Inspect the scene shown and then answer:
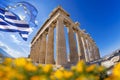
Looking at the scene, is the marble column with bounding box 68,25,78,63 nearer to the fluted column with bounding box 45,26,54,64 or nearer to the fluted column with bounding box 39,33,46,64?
the fluted column with bounding box 45,26,54,64

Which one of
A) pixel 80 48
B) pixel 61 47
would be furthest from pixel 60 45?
pixel 80 48

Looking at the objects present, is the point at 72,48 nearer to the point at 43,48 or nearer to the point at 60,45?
the point at 60,45

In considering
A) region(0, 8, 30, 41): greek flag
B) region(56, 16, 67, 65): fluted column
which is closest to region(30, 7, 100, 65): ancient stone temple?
region(56, 16, 67, 65): fluted column

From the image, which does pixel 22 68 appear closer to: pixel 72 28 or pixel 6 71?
pixel 6 71

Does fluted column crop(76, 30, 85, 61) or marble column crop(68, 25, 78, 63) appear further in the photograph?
fluted column crop(76, 30, 85, 61)

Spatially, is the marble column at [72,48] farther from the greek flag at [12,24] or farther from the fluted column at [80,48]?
the greek flag at [12,24]

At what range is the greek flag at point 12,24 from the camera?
1038 inches

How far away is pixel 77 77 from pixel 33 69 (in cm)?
65

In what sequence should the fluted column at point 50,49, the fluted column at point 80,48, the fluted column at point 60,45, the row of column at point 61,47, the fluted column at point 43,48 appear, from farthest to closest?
the fluted column at point 43,48, the fluted column at point 80,48, the fluted column at point 50,49, the row of column at point 61,47, the fluted column at point 60,45

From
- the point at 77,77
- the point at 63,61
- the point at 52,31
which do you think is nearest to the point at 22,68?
the point at 77,77

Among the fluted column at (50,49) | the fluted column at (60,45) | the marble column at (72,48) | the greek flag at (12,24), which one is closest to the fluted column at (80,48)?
the marble column at (72,48)

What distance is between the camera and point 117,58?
1053 cm

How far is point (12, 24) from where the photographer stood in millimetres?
26844

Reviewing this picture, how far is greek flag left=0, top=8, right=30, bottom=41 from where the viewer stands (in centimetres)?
2638
